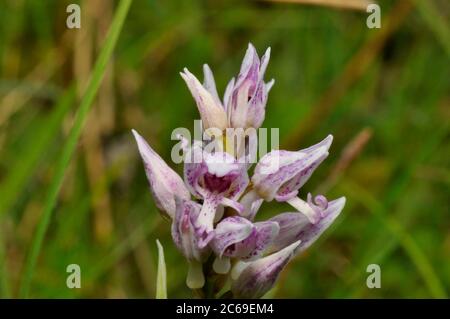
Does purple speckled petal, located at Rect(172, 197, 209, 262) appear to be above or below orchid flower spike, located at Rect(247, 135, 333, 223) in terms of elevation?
below

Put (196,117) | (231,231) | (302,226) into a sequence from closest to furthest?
(231,231) < (302,226) < (196,117)

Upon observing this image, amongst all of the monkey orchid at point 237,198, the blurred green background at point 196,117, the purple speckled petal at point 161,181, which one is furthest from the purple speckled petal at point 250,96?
the blurred green background at point 196,117

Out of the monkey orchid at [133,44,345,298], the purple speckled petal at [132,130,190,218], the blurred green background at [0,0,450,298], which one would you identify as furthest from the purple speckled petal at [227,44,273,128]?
the blurred green background at [0,0,450,298]

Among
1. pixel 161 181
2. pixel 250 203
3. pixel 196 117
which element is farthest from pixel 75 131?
pixel 196 117

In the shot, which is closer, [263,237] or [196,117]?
[263,237]

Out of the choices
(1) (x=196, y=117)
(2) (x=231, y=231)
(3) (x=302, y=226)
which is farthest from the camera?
(1) (x=196, y=117)

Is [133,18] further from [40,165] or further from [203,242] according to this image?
[203,242]

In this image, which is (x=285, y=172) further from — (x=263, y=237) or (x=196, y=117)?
(x=196, y=117)

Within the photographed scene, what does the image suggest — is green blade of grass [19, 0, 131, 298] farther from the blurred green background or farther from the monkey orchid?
the blurred green background

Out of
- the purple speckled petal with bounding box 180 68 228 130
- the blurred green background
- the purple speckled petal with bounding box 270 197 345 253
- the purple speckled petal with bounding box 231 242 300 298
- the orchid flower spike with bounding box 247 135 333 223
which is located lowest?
the purple speckled petal with bounding box 231 242 300 298
